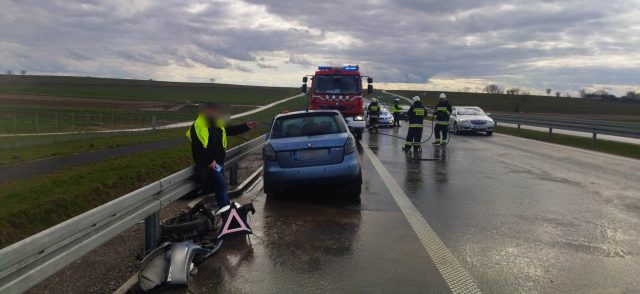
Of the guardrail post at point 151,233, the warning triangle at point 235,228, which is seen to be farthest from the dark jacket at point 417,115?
the guardrail post at point 151,233

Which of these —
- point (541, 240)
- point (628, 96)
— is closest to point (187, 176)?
point (541, 240)

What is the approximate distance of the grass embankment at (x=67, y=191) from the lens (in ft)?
24.9

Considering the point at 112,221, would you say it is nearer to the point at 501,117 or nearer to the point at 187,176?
the point at 187,176

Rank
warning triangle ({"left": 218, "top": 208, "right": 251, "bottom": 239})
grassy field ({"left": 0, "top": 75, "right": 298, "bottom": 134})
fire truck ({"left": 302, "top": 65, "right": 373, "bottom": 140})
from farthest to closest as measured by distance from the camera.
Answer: grassy field ({"left": 0, "top": 75, "right": 298, "bottom": 134}) < fire truck ({"left": 302, "top": 65, "right": 373, "bottom": 140}) < warning triangle ({"left": 218, "top": 208, "right": 251, "bottom": 239})

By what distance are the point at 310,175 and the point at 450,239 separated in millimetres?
2843

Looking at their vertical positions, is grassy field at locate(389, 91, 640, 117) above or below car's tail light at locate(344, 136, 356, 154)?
above

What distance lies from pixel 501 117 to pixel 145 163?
84.7 ft

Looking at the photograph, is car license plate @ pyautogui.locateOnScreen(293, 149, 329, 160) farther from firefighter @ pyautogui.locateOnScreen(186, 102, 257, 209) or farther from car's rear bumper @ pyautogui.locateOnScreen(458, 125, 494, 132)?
car's rear bumper @ pyautogui.locateOnScreen(458, 125, 494, 132)

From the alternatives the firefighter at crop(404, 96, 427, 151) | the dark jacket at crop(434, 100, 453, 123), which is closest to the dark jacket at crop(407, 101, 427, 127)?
the firefighter at crop(404, 96, 427, 151)

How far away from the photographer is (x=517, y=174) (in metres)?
11.9

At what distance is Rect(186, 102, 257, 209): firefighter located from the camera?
6.66 meters

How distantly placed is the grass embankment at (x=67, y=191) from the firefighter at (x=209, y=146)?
Answer: 2.69m

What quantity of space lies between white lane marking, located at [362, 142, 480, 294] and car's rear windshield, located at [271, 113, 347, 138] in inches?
62.2

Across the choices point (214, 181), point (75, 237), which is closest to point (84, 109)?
point (214, 181)
